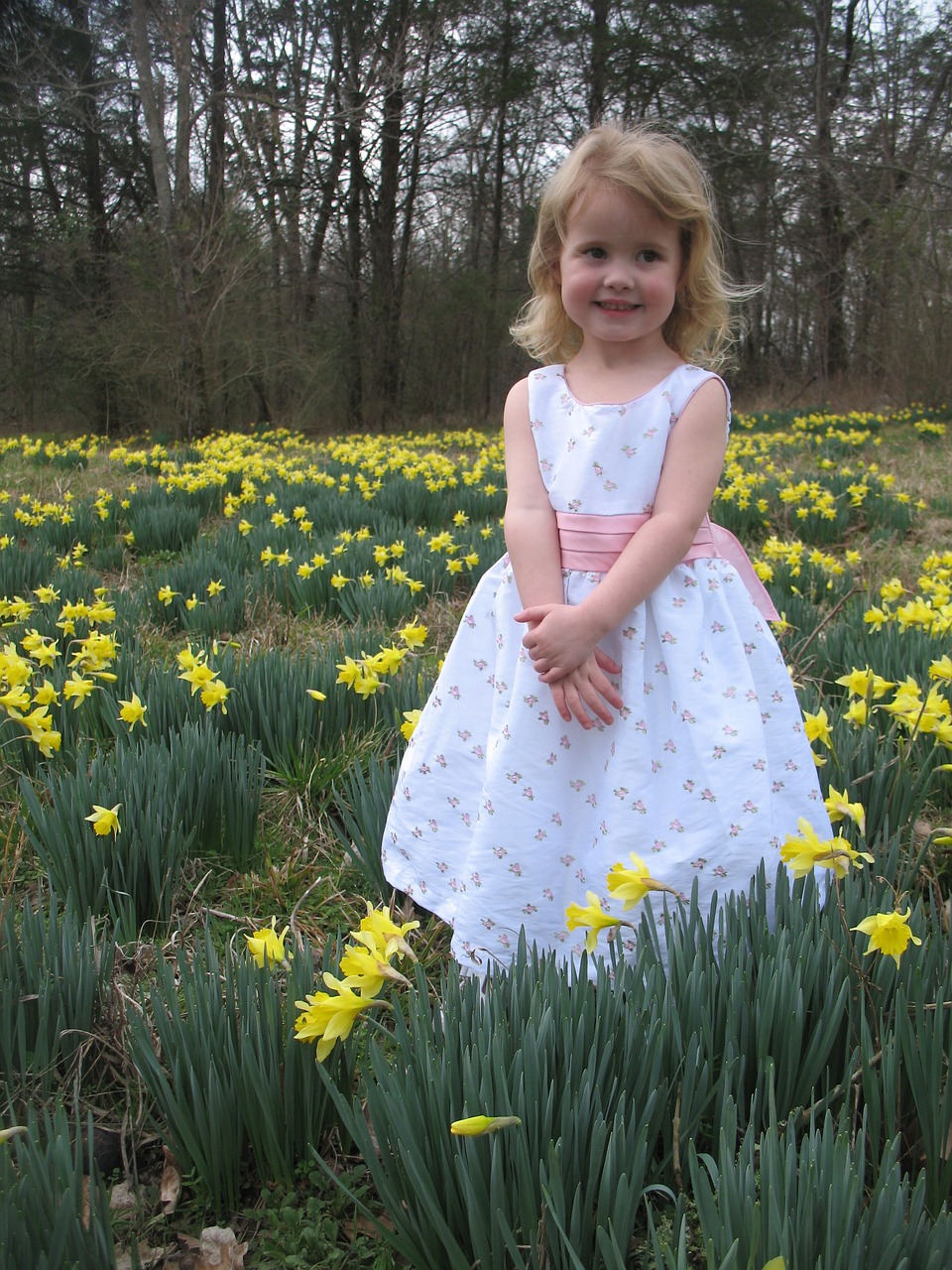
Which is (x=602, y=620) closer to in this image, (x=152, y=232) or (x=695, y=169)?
(x=695, y=169)

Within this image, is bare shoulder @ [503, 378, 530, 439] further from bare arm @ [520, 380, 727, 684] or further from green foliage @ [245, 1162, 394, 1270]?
green foliage @ [245, 1162, 394, 1270]

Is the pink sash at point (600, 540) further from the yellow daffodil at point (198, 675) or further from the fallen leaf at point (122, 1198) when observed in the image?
the fallen leaf at point (122, 1198)

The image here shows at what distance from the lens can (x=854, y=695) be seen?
7.82ft

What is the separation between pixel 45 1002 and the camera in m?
1.24

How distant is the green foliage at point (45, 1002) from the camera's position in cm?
122

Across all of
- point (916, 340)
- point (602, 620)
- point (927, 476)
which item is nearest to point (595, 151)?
point (602, 620)

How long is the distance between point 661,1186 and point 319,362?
13960mm

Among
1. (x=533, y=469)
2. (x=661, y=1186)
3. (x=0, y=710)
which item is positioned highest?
(x=533, y=469)

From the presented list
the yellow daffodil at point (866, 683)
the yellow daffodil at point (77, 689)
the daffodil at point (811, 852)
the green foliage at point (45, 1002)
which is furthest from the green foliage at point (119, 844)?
the yellow daffodil at point (866, 683)

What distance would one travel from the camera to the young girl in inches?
61.0

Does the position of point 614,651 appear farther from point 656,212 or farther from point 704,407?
point 656,212

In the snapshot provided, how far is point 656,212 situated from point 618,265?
104 mm

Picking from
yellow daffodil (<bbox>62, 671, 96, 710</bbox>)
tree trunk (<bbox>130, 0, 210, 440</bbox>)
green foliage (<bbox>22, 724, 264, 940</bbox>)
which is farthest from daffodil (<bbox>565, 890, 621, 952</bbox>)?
tree trunk (<bbox>130, 0, 210, 440</bbox>)

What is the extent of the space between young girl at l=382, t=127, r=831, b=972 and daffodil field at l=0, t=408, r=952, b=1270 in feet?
0.28
